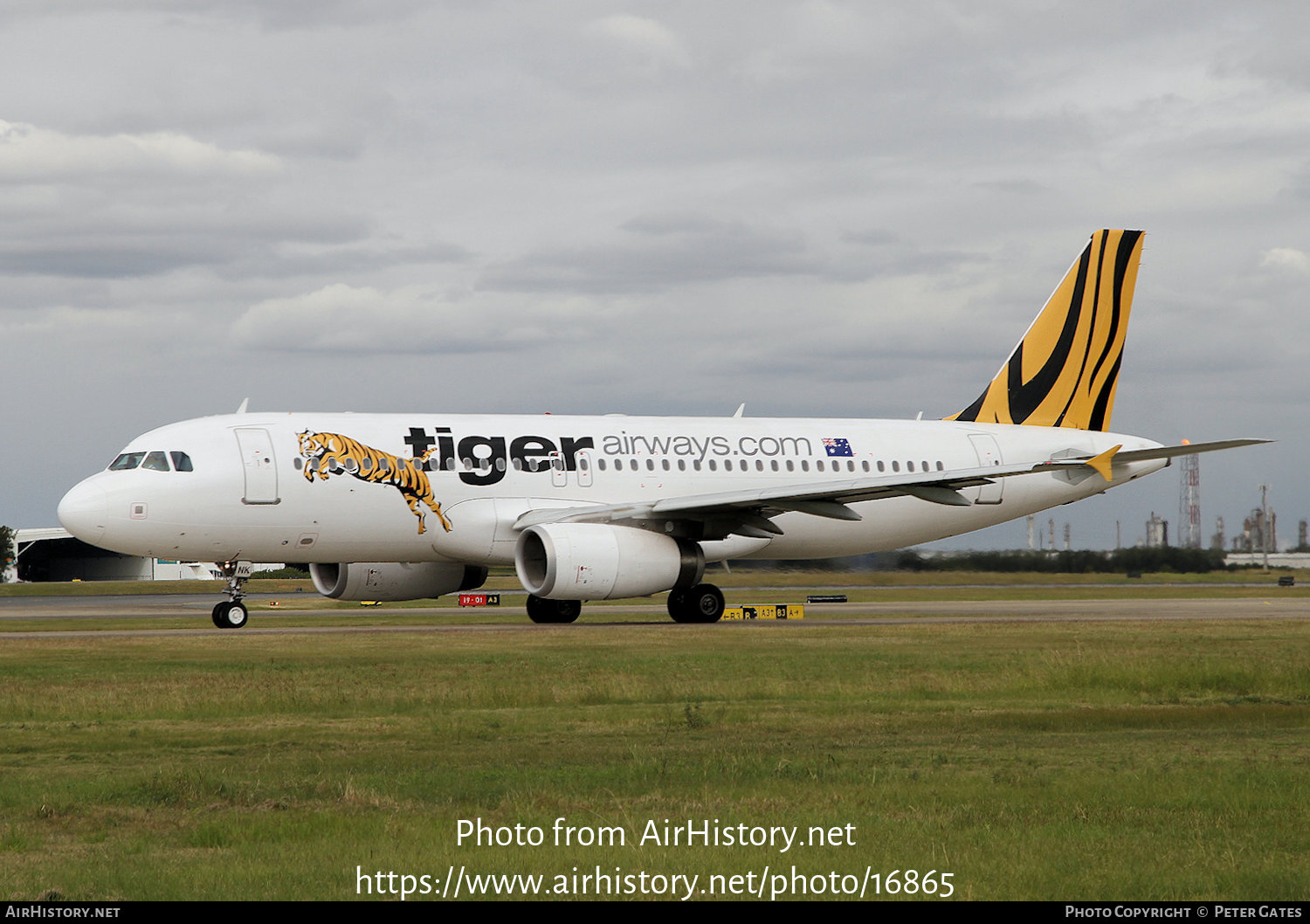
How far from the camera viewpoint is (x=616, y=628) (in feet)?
92.4

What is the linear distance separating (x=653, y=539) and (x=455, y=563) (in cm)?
528

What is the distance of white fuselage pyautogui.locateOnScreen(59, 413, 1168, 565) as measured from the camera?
90.9ft

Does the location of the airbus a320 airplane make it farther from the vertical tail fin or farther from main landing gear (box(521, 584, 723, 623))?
the vertical tail fin

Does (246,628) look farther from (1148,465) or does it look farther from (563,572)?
(1148,465)

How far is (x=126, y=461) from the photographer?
1104 inches

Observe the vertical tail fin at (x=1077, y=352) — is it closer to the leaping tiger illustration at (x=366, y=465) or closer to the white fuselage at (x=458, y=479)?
the white fuselage at (x=458, y=479)

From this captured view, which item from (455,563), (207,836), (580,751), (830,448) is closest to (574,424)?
(455,563)

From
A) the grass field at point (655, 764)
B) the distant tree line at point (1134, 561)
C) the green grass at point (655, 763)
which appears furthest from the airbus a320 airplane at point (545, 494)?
the distant tree line at point (1134, 561)

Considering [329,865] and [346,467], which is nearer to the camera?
[329,865]

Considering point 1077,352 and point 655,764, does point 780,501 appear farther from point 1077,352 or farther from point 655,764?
point 655,764

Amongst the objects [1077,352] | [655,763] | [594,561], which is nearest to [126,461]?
[594,561]

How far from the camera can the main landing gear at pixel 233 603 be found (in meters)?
29.6

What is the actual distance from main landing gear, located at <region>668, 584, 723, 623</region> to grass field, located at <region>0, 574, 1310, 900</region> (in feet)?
27.3

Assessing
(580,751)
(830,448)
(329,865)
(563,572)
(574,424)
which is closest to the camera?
(329,865)
